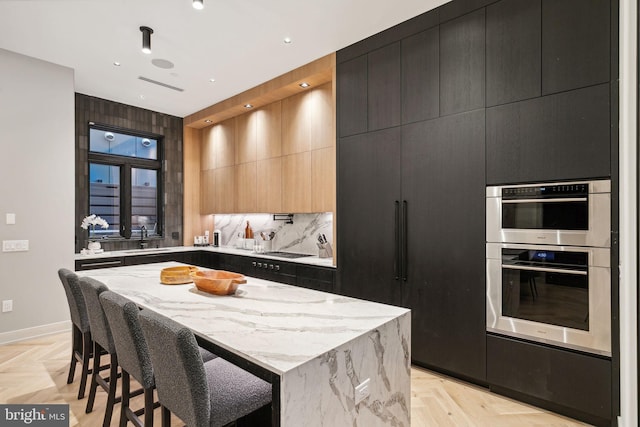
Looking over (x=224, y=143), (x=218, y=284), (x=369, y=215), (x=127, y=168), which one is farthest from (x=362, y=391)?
(x=127, y=168)

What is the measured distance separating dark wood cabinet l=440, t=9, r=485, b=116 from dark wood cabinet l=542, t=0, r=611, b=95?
0.42 m

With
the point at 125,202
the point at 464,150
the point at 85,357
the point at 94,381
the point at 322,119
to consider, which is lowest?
the point at 94,381

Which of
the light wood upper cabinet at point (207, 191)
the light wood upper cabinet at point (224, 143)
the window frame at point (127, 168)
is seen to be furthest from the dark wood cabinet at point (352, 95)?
the window frame at point (127, 168)

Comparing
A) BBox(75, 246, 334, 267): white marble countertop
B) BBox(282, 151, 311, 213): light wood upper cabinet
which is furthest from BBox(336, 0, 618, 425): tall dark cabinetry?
BBox(282, 151, 311, 213): light wood upper cabinet

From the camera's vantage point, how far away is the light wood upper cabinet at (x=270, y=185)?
181 inches

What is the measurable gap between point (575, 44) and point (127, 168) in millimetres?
5726

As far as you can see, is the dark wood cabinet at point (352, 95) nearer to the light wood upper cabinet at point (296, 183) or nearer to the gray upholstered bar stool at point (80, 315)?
the light wood upper cabinet at point (296, 183)

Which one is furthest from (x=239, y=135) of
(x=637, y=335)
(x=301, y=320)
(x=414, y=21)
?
(x=637, y=335)

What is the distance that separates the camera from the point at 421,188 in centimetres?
298

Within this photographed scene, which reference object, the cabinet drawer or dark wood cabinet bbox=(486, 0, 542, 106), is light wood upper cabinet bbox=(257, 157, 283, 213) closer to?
the cabinet drawer

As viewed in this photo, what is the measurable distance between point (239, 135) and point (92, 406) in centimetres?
386

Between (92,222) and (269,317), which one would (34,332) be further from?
(269,317)

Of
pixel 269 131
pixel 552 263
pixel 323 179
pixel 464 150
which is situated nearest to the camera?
pixel 552 263

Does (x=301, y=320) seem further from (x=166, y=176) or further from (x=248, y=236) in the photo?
(x=166, y=176)
